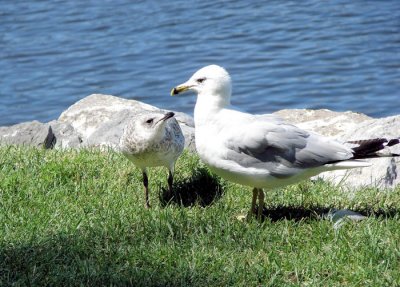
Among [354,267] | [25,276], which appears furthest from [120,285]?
[354,267]

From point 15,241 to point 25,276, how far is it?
57cm

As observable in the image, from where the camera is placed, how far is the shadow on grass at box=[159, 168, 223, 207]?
7.56 m

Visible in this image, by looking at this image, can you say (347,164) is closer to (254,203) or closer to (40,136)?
(254,203)

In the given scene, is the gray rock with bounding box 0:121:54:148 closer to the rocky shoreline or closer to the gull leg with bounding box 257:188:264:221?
the rocky shoreline

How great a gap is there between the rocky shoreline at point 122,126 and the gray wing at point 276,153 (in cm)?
116

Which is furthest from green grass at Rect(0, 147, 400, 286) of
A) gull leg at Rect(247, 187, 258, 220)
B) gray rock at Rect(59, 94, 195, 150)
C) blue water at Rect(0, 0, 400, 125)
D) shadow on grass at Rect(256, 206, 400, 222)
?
blue water at Rect(0, 0, 400, 125)

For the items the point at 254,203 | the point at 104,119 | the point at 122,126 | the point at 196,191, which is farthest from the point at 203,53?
the point at 254,203

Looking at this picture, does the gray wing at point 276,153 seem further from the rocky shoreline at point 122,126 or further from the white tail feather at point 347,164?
the rocky shoreline at point 122,126

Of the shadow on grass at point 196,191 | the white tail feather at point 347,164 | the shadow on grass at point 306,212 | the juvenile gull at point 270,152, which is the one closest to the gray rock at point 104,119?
the shadow on grass at point 196,191

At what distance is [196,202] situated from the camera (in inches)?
293

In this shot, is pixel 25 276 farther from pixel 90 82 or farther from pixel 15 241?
pixel 90 82

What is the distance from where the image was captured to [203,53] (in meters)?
15.9

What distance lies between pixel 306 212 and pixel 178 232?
109cm

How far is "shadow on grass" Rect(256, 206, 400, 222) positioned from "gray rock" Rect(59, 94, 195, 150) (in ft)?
7.24
